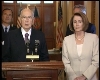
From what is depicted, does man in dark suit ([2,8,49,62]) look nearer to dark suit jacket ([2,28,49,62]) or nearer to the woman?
dark suit jacket ([2,28,49,62])

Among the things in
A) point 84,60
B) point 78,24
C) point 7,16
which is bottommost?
point 84,60

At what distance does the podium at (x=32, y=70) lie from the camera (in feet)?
5.97

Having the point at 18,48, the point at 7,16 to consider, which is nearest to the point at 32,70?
the point at 18,48

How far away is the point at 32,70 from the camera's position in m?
1.87

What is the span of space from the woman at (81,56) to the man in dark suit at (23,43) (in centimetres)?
29

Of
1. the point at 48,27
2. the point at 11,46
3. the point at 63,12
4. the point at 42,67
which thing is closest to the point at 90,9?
the point at 63,12

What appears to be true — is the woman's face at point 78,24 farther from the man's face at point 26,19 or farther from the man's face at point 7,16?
the man's face at point 7,16

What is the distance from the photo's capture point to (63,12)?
7.85 meters

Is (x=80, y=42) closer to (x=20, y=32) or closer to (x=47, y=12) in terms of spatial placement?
(x=20, y=32)

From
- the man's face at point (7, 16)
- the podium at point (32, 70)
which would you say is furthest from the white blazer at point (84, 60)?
the man's face at point (7, 16)

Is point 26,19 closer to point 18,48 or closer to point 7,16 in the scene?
point 18,48

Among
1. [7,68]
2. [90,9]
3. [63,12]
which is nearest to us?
[7,68]

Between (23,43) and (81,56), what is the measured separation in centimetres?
71

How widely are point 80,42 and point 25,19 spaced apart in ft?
2.42
